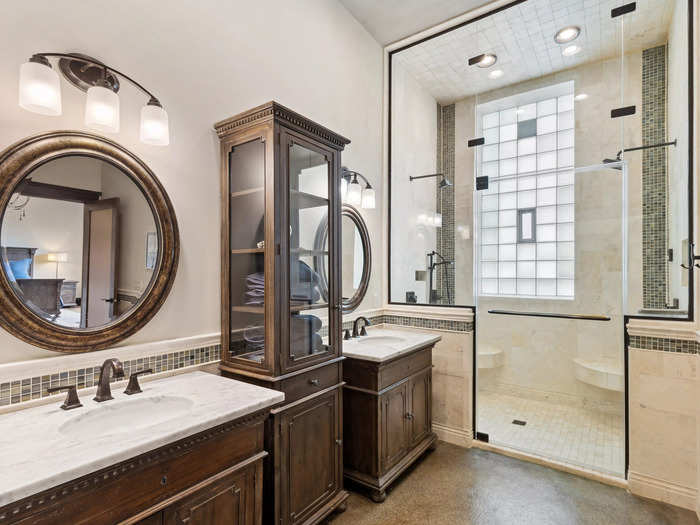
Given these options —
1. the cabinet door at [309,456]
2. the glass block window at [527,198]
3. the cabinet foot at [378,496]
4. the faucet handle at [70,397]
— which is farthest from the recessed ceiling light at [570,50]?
the faucet handle at [70,397]

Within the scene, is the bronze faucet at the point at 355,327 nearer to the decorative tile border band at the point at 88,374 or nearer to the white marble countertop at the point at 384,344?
the white marble countertop at the point at 384,344

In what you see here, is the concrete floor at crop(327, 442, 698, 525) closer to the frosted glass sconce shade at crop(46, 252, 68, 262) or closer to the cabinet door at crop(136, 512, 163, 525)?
the cabinet door at crop(136, 512, 163, 525)

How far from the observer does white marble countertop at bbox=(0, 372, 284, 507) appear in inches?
36.2

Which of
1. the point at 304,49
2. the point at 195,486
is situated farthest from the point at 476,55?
the point at 195,486

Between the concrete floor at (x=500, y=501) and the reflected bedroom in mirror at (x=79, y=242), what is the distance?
1662 mm

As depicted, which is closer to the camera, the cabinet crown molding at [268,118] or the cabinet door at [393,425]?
the cabinet crown molding at [268,118]

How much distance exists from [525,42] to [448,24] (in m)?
0.64

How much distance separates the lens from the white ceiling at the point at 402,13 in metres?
2.88

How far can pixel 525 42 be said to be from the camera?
2994 mm

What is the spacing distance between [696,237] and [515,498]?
6.12 ft

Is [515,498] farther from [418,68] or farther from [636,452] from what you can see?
[418,68]

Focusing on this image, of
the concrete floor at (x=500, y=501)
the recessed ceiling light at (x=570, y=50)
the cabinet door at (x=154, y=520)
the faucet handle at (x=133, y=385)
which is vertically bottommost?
the concrete floor at (x=500, y=501)

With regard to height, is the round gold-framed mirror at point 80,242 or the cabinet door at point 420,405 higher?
the round gold-framed mirror at point 80,242

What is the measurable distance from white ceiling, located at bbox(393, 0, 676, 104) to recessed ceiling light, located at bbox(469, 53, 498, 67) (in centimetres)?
4
